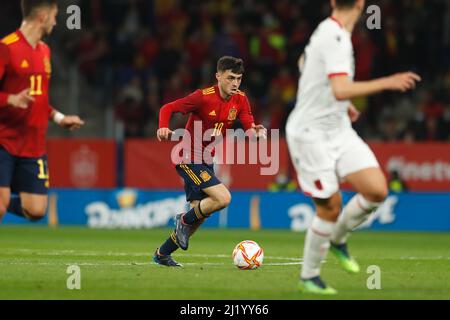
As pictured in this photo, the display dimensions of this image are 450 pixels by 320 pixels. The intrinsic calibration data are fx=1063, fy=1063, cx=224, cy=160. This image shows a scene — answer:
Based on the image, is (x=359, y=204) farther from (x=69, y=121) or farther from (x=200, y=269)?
(x=200, y=269)

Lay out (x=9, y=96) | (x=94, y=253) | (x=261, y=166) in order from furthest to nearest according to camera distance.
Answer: (x=261, y=166), (x=94, y=253), (x=9, y=96)

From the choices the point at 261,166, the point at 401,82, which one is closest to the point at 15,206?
the point at 401,82

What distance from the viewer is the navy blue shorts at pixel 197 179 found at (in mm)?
11734

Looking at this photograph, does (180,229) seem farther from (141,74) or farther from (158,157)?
(141,74)

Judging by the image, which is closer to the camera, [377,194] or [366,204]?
[377,194]

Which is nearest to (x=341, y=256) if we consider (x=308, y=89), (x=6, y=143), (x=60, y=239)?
(x=308, y=89)

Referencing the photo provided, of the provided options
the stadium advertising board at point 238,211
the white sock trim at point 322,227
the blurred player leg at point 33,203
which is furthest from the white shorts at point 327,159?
the stadium advertising board at point 238,211

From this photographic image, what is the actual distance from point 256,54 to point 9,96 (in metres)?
15.7

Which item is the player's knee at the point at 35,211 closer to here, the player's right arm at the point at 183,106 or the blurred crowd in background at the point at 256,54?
the player's right arm at the point at 183,106

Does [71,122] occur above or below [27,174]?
above

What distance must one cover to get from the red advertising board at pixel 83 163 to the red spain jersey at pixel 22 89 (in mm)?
13244

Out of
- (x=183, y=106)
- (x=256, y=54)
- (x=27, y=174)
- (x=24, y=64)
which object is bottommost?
(x=27, y=174)

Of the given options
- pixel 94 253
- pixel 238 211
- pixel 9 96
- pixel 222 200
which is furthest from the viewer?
pixel 238 211

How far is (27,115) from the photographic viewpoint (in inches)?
384
